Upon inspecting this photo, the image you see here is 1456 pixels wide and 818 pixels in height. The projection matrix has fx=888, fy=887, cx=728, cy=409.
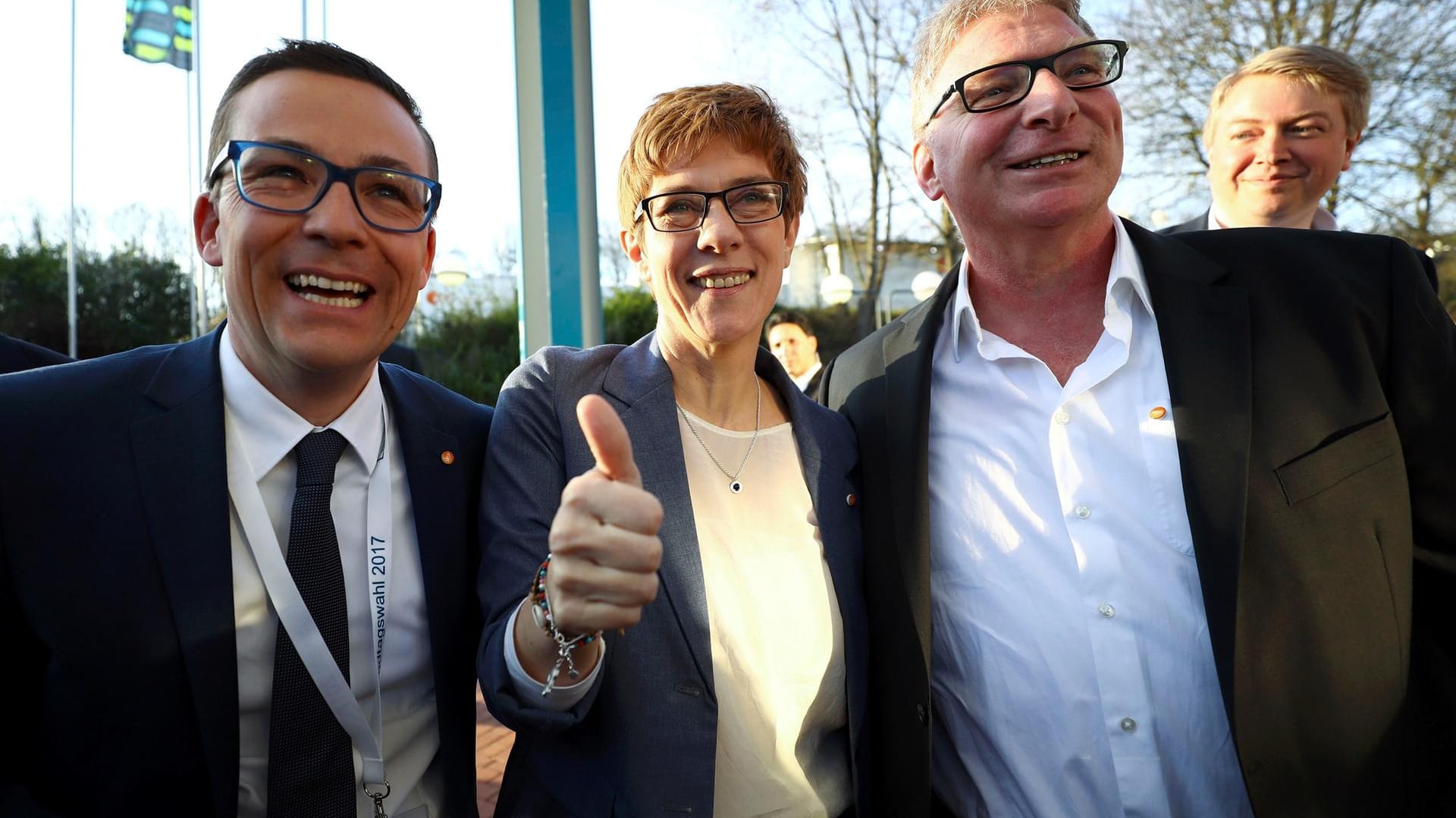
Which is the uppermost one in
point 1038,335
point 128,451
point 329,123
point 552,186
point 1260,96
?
point 552,186

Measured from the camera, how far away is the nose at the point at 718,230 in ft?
6.29

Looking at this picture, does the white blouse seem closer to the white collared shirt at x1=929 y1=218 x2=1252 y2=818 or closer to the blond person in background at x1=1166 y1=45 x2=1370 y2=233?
the white collared shirt at x1=929 y1=218 x2=1252 y2=818

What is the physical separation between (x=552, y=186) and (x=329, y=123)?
3.39 metres

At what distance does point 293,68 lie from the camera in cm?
171

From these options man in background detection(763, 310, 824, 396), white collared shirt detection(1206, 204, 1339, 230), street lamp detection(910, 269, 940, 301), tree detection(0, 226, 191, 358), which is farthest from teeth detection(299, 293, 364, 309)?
tree detection(0, 226, 191, 358)

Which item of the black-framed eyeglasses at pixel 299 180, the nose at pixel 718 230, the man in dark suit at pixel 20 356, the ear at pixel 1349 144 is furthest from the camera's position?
the ear at pixel 1349 144

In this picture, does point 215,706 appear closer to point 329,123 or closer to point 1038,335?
point 329,123

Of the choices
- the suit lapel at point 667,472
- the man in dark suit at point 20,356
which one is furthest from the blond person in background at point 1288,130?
the man in dark suit at point 20,356

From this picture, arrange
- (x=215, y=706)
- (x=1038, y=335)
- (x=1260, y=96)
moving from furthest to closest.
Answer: (x=1260, y=96) → (x=1038, y=335) → (x=215, y=706)

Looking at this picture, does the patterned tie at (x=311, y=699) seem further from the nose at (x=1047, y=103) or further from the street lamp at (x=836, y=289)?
the street lamp at (x=836, y=289)

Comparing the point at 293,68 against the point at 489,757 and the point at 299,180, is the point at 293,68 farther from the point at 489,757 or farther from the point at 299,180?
the point at 489,757

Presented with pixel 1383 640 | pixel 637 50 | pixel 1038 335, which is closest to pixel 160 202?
pixel 637 50

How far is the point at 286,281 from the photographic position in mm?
1687

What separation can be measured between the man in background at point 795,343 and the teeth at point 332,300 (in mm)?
5360
